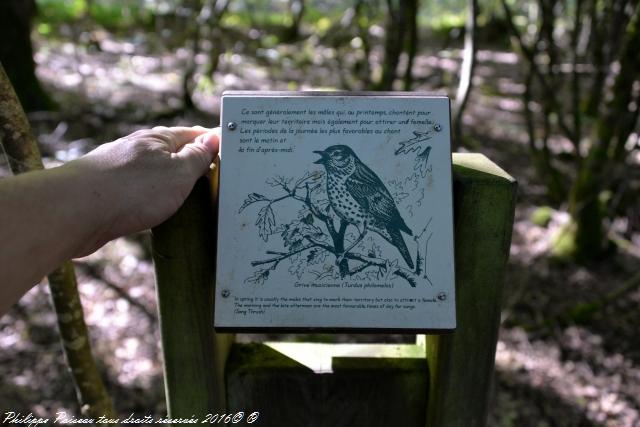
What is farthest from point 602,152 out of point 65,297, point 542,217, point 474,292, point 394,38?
point 65,297

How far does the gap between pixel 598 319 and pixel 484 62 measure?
7467 mm

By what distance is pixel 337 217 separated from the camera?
107 centimetres

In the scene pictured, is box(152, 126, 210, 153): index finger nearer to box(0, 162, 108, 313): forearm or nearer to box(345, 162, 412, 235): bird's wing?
box(0, 162, 108, 313): forearm

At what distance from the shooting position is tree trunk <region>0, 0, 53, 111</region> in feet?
15.9

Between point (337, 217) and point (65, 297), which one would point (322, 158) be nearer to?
point (337, 217)

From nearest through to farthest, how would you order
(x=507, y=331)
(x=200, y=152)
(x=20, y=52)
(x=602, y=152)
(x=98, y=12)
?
(x=200, y=152), (x=507, y=331), (x=602, y=152), (x=20, y=52), (x=98, y=12)

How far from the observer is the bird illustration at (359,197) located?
107 cm

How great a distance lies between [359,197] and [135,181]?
40 centimetres

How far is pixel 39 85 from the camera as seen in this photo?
16.7 feet

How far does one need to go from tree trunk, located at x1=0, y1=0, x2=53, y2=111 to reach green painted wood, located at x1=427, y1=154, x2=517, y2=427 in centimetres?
475

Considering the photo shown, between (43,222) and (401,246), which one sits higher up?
(43,222)

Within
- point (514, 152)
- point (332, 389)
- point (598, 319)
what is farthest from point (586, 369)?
point (514, 152)

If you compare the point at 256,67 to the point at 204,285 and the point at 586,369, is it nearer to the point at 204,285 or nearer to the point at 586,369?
the point at 586,369

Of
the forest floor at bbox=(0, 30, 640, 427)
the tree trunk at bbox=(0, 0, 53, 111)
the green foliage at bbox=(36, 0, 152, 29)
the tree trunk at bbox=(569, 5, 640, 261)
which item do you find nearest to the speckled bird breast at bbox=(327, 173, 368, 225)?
the forest floor at bbox=(0, 30, 640, 427)
